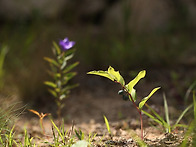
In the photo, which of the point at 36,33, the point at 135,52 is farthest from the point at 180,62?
the point at 36,33

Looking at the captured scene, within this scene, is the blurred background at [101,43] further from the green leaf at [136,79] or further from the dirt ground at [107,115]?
the green leaf at [136,79]

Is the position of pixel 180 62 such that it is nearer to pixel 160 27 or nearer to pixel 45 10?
pixel 160 27

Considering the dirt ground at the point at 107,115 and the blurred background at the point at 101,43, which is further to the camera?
the blurred background at the point at 101,43

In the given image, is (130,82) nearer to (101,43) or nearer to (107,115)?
(107,115)

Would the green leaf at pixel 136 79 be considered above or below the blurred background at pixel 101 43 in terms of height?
below

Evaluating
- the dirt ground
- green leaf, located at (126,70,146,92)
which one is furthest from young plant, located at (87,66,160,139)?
the dirt ground

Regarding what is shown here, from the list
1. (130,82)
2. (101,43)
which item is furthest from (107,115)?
(101,43)

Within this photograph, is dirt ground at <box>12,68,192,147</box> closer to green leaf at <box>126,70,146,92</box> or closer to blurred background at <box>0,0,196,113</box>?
blurred background at <box>0,0,196,113</box>

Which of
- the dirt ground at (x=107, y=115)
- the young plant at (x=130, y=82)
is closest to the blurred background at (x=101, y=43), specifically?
the dirt ground at (x=107, y=115)

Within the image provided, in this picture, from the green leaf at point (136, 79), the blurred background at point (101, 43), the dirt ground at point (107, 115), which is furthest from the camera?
the blurred background at point (101, 43)

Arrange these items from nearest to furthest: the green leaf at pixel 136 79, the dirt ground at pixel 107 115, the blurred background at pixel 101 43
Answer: the green leaf at pixel 136 79 → the dirt ground at pixel 107 115 → the blurred background at pixel 101 43
